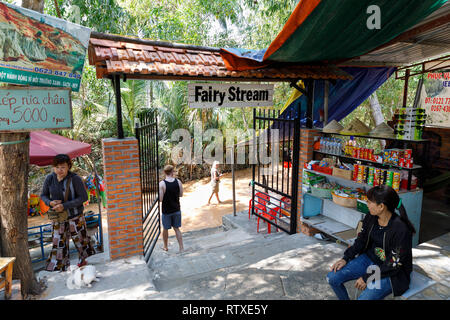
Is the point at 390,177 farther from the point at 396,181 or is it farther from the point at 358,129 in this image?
the point at 358,129

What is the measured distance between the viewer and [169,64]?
497 cm

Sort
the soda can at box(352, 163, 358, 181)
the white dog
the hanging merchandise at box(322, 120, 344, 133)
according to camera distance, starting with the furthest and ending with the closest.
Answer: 1. the hanging merchandise at box(322, 120, 344, 133)
2. the soda can at box(352, 163, 358, 181)
3. the white dog

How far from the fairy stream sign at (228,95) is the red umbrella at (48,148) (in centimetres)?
299

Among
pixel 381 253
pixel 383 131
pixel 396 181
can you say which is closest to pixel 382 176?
pixel 396 181

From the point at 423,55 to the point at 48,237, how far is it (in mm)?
9006

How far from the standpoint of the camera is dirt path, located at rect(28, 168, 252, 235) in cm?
→ 971

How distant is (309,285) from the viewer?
13.3 ft

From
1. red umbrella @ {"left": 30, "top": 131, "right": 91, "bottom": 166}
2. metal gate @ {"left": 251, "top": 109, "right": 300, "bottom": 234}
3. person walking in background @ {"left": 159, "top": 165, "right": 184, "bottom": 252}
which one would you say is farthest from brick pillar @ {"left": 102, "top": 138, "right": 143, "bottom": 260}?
metal gate @ {"left": 251, "top": 109, "right": 300, "bottom": 234}

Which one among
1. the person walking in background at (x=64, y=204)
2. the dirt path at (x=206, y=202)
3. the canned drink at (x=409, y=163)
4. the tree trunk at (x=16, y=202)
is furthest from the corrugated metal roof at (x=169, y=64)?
the dirt path at (x=206, y=202)

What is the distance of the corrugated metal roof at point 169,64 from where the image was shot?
4551 mm

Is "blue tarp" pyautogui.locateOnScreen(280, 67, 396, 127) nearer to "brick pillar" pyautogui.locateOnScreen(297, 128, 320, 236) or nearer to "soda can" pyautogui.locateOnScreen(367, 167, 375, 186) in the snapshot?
"brick pillar" pyautogui.locateOnScreen(297, 128, 320, 236)

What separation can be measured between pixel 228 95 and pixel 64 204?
130 inches

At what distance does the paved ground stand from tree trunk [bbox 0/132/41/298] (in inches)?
9.0
